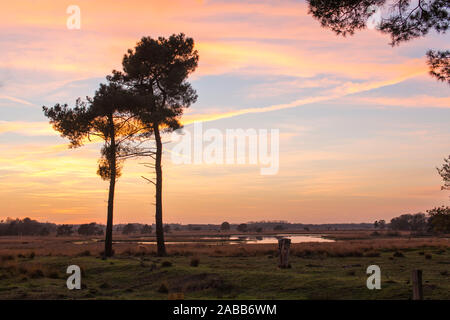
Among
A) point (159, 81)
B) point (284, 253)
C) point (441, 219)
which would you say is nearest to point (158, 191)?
point (159, 81)

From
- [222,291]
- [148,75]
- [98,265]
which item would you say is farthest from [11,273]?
[148,75]

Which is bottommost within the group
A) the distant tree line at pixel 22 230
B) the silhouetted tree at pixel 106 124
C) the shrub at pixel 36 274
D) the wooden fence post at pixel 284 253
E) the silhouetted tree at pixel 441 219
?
the distant tree line at pixel 22 230

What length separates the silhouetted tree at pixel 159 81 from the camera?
32.9 meters

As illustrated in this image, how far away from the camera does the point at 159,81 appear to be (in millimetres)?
34156

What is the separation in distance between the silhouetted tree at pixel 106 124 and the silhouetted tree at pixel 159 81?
1385 mm

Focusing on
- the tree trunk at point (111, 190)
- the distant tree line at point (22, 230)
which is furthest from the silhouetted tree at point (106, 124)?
→ the distant tree line at point (22, 230)

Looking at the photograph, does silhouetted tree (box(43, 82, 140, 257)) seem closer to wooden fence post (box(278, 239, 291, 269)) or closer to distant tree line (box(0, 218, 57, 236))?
wooden fence post (box(278, 239, 291, 269))

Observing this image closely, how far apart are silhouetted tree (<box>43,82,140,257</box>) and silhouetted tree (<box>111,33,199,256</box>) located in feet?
4.54

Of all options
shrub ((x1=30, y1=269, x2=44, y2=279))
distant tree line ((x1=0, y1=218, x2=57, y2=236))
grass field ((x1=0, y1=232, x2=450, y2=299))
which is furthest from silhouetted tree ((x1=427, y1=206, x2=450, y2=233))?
distant tree line ((x1=0, y1=218, x2=57, y2=236))

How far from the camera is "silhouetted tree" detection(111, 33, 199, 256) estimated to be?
3288 centimetres

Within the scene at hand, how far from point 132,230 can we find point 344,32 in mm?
187209

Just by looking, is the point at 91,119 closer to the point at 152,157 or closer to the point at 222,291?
the point at 152,157

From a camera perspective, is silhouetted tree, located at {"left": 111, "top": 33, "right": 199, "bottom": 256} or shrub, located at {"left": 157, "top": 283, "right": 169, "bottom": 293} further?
silhouetted tree, located at {"left": 111, "top": 33, "right": 199, "bottom": 256}

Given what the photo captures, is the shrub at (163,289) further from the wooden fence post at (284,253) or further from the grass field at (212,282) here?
the wooden fence post at (284,253)
